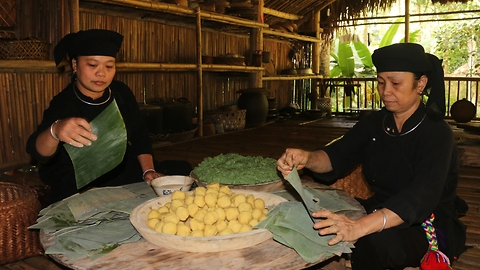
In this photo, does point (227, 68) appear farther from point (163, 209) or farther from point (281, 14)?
point (163, 209)

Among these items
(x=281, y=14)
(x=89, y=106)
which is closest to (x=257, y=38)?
(x=281, y=14)

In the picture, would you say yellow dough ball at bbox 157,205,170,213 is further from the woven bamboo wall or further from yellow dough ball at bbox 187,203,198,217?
the woven bamboo wall

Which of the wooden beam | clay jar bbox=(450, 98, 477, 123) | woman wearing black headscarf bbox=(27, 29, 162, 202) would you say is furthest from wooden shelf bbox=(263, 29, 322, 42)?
woman wearing black headscarf bbox=(27, 29, 162, 202)

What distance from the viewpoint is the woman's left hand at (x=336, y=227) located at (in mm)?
1423

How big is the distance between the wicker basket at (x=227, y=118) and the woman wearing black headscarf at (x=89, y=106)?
403 cm

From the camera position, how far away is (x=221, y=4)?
677 centimetres

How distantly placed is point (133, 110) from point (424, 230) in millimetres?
1723

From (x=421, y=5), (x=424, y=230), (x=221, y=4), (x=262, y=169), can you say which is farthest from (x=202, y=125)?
(x=421, y=5)

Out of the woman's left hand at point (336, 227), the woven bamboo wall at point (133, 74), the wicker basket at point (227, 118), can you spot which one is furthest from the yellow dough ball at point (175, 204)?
the wicker basket at point (227, 118)

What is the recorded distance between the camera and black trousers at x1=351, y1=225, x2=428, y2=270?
1757 mm

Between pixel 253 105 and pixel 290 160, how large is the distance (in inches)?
217

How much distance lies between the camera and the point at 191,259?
132 cm

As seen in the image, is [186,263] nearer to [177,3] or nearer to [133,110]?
[133,110]

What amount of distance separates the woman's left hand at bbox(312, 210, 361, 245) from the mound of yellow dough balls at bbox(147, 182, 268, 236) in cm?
19
